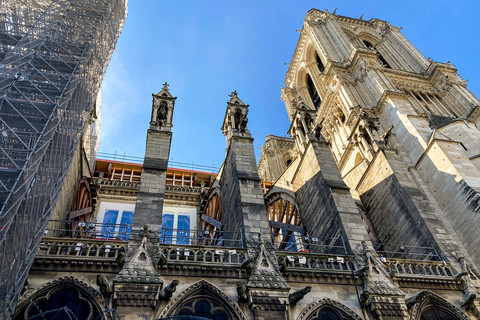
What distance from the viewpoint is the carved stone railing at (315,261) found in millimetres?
11891

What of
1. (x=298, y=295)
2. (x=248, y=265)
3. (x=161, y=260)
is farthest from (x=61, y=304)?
(x=298, y=295)

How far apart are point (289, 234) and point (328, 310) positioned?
210 inches

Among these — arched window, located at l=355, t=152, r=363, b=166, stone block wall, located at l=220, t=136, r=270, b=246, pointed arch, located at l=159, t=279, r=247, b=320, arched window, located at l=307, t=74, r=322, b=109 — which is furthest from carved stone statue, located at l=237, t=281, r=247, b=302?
arched window, located at l=307, t=74, r=322, b=109

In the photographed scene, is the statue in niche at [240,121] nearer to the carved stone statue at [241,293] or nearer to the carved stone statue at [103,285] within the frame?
the carved stone statue at [241,293]

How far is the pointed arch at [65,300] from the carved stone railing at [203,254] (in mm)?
2177

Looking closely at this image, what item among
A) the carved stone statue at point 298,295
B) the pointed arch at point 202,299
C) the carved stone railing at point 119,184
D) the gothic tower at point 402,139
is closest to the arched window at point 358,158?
the gothic tower at point 402,139

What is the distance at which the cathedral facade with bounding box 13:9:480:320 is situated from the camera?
10156 millimetres

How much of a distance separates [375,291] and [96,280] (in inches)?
297

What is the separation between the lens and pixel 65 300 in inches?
392

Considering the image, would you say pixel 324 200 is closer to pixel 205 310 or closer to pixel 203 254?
pixel 203 254

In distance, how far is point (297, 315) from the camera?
34.4 ft

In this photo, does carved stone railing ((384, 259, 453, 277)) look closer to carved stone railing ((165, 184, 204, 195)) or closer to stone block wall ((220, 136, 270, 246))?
stone block wall ((220, 136, 270, 246))

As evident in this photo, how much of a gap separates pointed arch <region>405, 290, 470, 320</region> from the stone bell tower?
25.2ft

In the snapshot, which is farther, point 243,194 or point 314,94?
point 314,94
